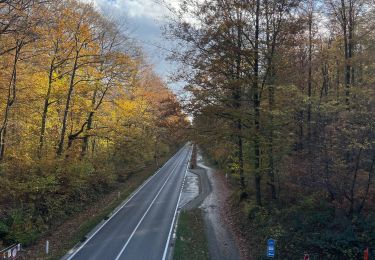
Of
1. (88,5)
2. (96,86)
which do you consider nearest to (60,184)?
(96,86)

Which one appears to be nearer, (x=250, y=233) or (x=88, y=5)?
(x=250, y=233)

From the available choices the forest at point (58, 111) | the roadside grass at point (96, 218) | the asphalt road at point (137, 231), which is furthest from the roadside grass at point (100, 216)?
the forest at point (58, 111)

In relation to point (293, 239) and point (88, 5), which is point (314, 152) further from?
point (88, 5)

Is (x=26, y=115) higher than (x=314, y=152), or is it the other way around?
(x=26, y=115)

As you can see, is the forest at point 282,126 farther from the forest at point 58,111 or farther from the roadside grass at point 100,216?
the roadside grass at point 100,216

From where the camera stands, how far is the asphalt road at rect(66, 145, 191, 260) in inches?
653

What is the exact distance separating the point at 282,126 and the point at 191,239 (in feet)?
24.7

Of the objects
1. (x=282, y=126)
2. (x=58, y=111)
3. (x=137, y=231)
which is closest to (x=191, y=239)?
(x=137, y=231)

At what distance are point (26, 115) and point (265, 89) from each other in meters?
16.9

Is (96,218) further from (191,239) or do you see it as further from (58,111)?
(58,111)

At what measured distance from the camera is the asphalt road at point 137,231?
16.6 meters

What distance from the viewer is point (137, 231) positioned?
2039cm

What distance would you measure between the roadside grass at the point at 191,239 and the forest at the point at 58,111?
16.9 feet

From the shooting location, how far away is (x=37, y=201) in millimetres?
20891
